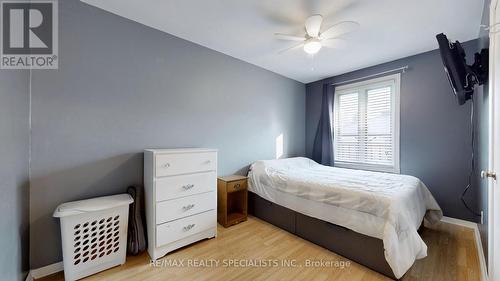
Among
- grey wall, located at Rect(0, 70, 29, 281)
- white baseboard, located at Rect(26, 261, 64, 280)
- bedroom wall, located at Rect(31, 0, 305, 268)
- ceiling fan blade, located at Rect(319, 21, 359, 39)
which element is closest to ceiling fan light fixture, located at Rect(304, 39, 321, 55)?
ceiling fan blade, located at Rect(319, 21, 359, 39)

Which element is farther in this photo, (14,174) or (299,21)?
(299,21)

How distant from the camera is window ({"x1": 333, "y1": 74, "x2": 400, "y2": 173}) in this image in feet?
10.3

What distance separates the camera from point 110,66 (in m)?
1.97

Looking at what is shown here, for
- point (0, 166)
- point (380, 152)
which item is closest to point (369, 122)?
point (380, 152)

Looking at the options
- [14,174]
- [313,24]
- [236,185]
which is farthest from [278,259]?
[313,24]

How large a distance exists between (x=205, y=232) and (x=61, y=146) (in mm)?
1611

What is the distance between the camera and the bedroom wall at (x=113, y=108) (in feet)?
5.46

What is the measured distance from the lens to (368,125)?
3441 millimetres

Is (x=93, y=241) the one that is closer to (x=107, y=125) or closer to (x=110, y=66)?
(x=107, y=125)

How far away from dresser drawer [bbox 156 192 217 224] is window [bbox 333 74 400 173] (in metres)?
2.75

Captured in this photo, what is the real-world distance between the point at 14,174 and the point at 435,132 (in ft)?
14.8

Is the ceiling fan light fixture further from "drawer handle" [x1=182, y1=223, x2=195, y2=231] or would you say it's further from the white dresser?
"drawer handle" [x1=182, y1=223, x2=195, y2=231]

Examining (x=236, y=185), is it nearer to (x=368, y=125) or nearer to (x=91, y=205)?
(x=91, y=205)

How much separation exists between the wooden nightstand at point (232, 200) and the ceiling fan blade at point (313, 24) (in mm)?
2004
